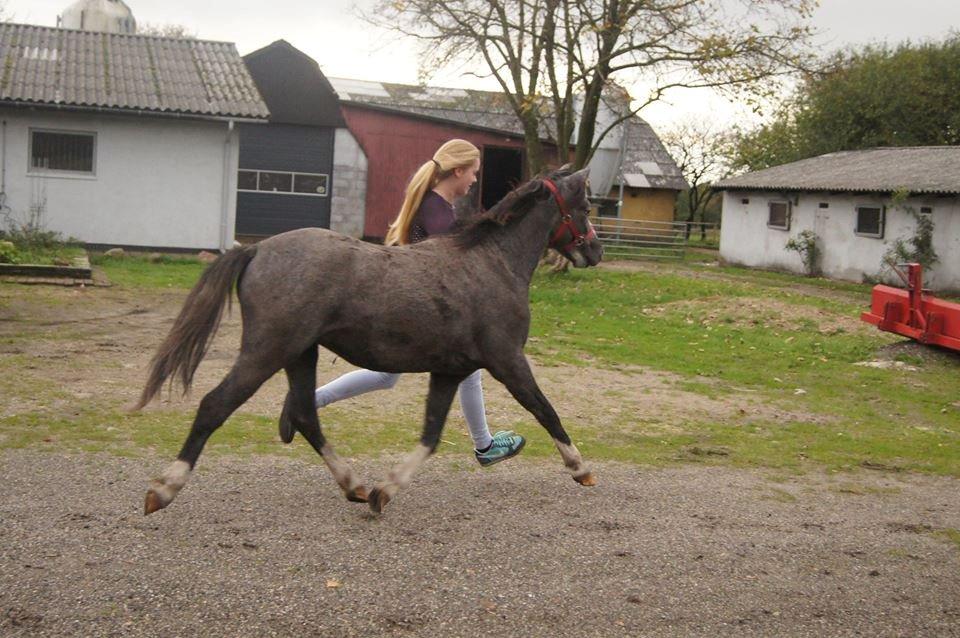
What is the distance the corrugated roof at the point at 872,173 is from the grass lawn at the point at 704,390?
7.40 metres

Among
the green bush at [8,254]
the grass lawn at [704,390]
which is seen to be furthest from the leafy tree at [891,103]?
the green bush at [8,254]

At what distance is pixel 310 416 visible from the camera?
5.62 metres

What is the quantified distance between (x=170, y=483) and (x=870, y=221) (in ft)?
84.6

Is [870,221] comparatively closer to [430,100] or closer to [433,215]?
[430,100]

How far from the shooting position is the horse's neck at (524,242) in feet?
19.2

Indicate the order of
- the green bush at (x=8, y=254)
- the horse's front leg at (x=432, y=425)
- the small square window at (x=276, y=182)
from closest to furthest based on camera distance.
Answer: the horse's front leg at (x=432, y=425)
the green bush at (x=8, y=254)
the small square window at (x=276, y=182)

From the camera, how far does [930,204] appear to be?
1001 inches

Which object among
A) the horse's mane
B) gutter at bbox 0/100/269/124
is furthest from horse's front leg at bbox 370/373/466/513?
gutter at bbox 0/100/269/124

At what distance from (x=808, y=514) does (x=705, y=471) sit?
105cm

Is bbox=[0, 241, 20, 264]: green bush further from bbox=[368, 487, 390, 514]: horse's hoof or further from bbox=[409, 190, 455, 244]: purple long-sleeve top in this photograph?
bbox=[368, 487, 390, 514]: horse's hoof

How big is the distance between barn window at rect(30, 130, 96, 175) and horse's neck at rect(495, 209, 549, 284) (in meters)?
18.2

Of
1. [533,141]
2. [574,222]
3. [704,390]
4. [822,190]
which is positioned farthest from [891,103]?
[574,222]

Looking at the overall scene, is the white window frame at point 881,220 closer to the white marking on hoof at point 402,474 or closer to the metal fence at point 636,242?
the metal fence at point 636,242

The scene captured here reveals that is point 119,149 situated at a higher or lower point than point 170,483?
higher
